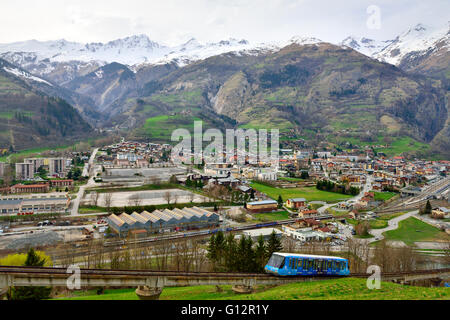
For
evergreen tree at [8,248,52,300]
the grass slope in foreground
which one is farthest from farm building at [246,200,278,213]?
evergreen tree at [8,248,52,300]

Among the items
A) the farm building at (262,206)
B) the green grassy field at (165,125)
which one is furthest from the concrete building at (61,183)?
the green grassy field at (165,125)

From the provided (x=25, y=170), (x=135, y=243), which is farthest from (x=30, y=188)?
(x=135, y=243)

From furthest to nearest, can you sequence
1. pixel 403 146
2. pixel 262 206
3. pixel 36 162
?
1. pixel 403 146
2. pixel 36 162
3. pixel 262 206

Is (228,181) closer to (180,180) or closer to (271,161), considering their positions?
(180,180)

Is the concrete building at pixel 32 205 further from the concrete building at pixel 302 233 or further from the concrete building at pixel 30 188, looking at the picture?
the concrete building at pixel 302 233

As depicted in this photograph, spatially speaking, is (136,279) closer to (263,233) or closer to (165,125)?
(263,233)

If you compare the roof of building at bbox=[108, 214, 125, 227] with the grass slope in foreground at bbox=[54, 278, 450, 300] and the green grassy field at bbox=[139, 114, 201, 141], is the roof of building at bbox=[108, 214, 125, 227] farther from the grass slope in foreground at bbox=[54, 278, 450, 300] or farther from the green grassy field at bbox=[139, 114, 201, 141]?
the green grassy field at bbox=[139, 114, 201, 141]
